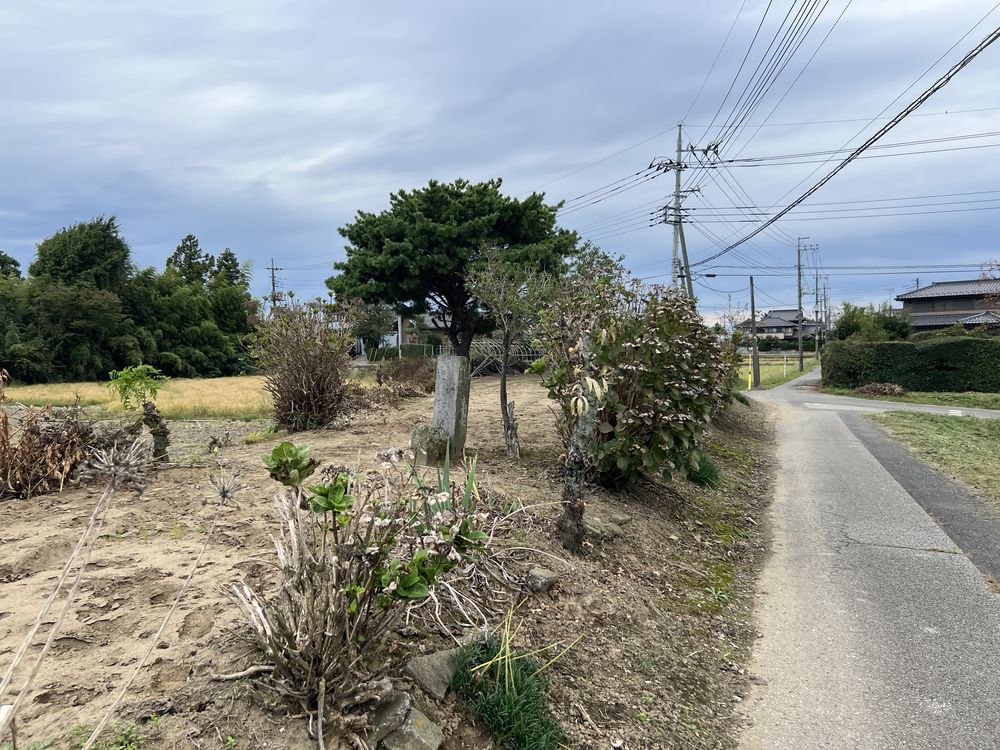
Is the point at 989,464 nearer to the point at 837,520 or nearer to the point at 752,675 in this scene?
the point at 837,520

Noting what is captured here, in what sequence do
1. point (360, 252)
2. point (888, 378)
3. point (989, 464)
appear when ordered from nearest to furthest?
point (989, 464)
point (360, 252)
point (888, 378)

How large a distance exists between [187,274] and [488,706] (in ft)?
167

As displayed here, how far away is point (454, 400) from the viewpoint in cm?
608

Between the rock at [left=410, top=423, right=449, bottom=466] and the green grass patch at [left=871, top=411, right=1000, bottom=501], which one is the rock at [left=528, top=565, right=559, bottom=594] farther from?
the green grass patch at [left=871, top=411, right=1000, bottom=501]

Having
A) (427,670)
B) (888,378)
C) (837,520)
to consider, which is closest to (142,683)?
(427,670)

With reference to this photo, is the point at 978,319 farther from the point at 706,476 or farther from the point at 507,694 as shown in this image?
the point at 507,694

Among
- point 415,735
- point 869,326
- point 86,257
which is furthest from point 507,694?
point 869,326

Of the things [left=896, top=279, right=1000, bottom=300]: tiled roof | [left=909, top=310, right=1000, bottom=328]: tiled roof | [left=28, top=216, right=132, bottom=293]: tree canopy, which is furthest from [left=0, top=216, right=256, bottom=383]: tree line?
[left=896, top=279, right=1000, bottom=300]: tiled roof

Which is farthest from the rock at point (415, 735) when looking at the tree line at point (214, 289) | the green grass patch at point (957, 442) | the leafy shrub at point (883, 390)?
the leafy shrub at point (883, 390)

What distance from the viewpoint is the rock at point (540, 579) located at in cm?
356

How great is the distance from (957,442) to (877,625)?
10037 mm

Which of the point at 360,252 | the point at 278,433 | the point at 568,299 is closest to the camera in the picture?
the point at 568,299

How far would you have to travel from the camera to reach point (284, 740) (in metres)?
2.05

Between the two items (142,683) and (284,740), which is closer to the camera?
(284,740)
